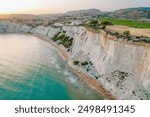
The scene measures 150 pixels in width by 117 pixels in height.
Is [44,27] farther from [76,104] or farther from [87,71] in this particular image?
[76,104]

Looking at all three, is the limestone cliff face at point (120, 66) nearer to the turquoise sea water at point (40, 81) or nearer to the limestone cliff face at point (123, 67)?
the limestone cliff face at point (123, 67)

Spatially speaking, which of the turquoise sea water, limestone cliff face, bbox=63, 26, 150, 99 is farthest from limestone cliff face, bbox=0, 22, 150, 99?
the turquoise sea water

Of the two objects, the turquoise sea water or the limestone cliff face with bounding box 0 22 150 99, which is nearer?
the limestone cliff face with bounding box 0 22 150 99

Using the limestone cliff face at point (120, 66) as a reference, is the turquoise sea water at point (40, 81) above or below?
below

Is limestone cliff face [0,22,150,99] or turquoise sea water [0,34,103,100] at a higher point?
limestone cliff face [0,22,150,99]

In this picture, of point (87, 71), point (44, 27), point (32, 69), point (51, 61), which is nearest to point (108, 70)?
point (87, 71)

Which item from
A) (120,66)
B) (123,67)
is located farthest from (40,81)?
(123,67)

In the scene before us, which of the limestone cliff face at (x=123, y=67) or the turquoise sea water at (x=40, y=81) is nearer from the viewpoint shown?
the limestone cliff face at (x=123, y=67)

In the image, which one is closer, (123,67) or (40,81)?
(123,67)

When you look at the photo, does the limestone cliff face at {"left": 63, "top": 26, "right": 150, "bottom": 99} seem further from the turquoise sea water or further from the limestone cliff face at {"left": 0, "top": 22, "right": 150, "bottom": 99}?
the turquoise sea water

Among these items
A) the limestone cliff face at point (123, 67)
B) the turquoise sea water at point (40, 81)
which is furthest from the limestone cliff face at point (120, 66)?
the turquoise sea water at point (40, 81)

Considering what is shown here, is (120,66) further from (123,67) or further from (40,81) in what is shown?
(40,81)
